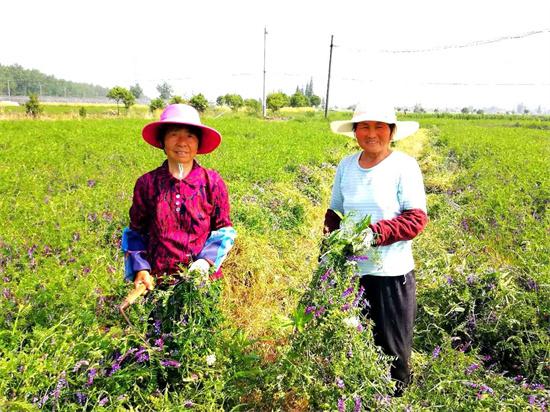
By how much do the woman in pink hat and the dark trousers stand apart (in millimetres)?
907

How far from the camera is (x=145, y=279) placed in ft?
7.02

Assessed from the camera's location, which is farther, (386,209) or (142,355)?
(386,209)

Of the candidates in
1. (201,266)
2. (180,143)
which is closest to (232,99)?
(180,143)

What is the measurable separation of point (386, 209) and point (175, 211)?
117 cm

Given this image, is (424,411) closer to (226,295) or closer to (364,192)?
(364,192)

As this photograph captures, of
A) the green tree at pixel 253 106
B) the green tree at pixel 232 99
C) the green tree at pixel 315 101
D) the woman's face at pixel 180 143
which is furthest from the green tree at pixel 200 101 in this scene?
the green tree at pixel 315 101

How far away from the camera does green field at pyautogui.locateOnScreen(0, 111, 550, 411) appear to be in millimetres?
2018

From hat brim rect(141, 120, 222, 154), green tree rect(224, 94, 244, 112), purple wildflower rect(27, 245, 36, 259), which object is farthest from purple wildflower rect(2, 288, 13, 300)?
green tree rect(224, 94, 244, 112)

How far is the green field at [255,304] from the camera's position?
6.62ft

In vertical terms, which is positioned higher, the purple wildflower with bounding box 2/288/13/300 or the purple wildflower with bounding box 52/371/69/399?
the purple wildflower with bounding box 52/371/69/399

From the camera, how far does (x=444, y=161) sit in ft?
42.5

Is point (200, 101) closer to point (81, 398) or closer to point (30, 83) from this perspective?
point (81, 398)

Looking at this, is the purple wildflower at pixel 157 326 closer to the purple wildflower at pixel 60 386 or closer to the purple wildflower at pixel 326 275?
the purple wildflower at pixel 60 386

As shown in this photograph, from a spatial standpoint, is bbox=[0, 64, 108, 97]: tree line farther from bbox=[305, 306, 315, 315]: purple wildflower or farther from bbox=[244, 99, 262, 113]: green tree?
bbox=[305, 306, 315, 315]: purple wildflower
